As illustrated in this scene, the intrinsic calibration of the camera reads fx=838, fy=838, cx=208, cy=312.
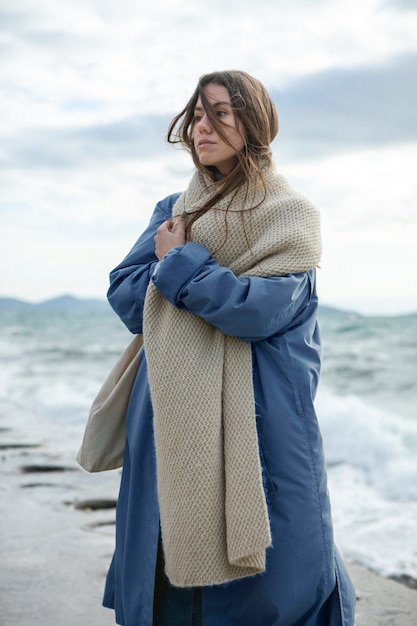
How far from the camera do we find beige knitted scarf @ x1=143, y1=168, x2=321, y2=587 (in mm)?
2156

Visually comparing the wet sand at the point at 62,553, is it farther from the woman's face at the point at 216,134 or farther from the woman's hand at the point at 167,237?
the woman's face at the point at 216,134

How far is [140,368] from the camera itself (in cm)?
247

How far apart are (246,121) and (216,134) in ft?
0.29

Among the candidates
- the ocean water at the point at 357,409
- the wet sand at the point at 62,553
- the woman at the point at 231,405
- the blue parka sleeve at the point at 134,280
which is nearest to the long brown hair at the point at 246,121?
the woman at the point at 231,405

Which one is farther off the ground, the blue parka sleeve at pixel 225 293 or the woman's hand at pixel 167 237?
the woman's hand at pixel 167 237

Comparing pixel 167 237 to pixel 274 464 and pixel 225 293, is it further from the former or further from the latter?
pixel 274 464

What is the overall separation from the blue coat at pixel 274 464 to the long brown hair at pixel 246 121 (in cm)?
23

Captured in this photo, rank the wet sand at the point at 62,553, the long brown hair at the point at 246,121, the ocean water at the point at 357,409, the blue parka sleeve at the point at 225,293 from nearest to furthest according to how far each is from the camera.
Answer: the blue parka sleeve at the point at 225,293, the long brown hair at the point at 246,121, the wet sand at the point at 62,553, the ocean water at the point at 357,409

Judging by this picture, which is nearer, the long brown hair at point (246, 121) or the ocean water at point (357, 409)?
the long brown hair at point (246, 121)

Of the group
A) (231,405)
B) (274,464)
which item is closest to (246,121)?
(231,405)

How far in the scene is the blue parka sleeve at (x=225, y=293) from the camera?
83.5 inches

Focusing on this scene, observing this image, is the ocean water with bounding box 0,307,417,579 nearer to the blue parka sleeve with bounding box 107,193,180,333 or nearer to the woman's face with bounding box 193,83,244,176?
the blue parka sleeve with bounding box 107,193,180,333

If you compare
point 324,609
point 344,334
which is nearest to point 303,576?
point 324,609

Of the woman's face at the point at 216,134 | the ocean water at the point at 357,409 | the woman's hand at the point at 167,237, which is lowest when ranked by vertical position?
the ocean water at the point at 357,409
